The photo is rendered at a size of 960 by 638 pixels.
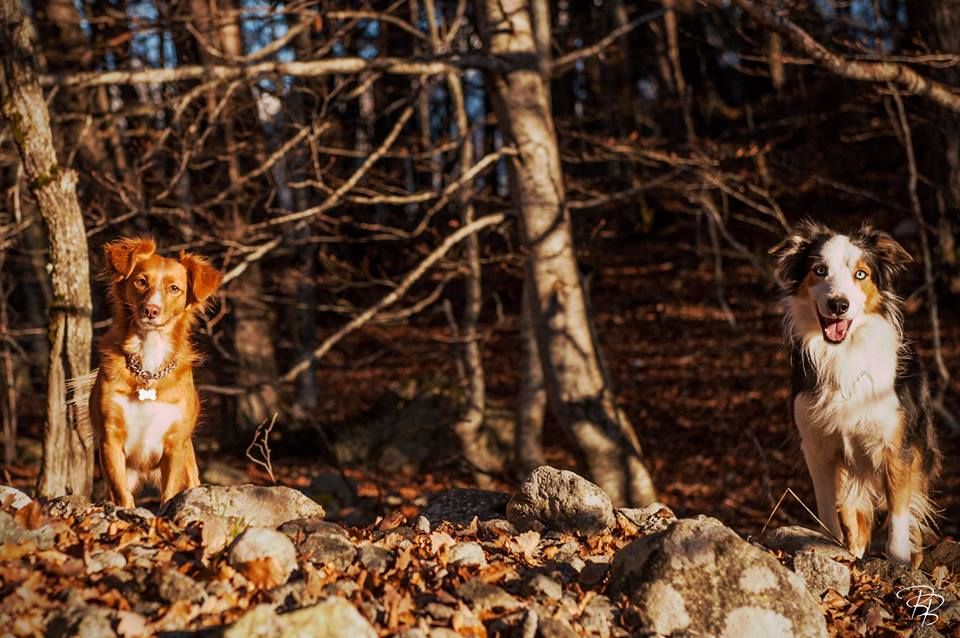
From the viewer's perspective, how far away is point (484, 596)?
12.3 ft

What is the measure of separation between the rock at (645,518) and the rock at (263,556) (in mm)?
2089

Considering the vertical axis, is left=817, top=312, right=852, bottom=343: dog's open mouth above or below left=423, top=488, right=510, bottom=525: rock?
above

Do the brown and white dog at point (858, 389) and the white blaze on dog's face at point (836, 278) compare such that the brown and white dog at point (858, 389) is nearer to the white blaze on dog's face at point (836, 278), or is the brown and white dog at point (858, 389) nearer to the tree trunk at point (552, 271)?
the white blaze on dog's face at point (836, 278)

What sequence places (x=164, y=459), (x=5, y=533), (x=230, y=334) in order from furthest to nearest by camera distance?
(x=230, y=334), (x=164, y=459), (x=5, y=533)

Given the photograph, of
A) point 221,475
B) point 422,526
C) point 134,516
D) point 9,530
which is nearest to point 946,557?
point 422,526

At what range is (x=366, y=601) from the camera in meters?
3.62

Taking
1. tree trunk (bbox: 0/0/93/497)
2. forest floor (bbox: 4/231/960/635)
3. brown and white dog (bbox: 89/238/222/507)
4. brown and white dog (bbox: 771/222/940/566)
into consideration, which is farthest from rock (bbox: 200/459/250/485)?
brown and white dog (bbox: 771/222/940/566)

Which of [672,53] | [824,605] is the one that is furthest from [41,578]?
[672,53]

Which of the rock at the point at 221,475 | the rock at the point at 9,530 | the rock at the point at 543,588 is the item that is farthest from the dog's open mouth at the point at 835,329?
the rock at the point at 221,475

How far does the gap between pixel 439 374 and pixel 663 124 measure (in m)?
11.7

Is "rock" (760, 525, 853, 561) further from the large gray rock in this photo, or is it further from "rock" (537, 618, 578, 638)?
"rock" (537, 618, 578, 638)

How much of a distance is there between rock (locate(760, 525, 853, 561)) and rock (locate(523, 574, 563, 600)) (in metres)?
1.55

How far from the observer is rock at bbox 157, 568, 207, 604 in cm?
338

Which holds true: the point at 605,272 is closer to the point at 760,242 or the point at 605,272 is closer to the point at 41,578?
the point at 760,242
